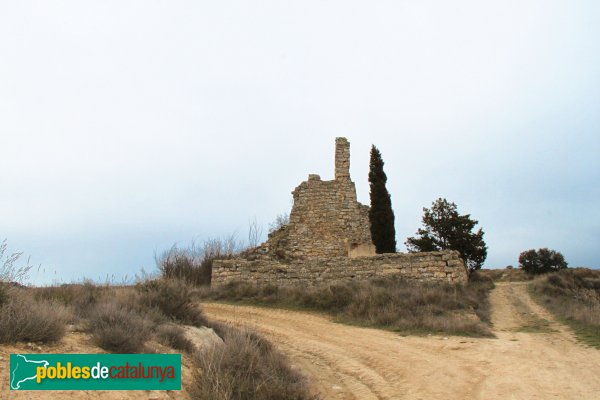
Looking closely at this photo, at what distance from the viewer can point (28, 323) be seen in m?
5.26

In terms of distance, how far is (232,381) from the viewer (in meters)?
5.63

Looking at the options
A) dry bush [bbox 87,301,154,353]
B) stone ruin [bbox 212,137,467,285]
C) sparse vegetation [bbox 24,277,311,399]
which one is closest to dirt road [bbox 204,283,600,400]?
sparse vegetation [bbox 24,277,311,399]

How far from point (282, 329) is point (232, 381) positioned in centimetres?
630

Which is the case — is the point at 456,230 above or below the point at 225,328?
above

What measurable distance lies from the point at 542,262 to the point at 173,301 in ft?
89.6

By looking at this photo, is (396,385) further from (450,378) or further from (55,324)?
(55,324)

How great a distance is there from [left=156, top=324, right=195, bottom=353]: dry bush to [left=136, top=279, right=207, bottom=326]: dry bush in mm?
1335

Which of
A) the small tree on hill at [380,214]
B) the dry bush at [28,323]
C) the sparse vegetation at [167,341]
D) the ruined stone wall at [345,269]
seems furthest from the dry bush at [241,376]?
the small tree on hill at [380,214]

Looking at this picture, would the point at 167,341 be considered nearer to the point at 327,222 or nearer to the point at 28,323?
the point at 28,323

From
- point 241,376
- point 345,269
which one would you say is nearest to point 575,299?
point 345,269

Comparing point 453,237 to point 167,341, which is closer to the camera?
point 167,341

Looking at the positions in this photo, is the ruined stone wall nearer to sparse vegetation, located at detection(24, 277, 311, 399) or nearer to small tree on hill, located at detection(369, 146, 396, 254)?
small tree on hill, located at detection(369, 146, 396, 254)

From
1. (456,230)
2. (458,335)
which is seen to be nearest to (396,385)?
(458,335)

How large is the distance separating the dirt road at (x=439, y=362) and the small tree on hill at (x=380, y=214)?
9339mm
